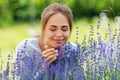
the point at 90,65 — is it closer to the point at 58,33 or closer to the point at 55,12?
the point at 58,33

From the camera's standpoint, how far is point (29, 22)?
12.1 m

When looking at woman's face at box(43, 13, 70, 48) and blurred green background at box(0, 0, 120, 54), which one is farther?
blurred green background at box(0, 0, 120, 54)

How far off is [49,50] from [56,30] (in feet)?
0.65

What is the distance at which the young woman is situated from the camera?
12.0 feet

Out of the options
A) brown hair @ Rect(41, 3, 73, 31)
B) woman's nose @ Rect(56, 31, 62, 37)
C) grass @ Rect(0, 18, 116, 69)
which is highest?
grass @ Rect(0, 18, 116, 69)

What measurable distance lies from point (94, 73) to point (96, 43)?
0.24m

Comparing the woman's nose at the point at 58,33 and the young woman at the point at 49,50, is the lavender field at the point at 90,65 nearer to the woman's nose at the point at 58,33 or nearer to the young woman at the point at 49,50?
the young woman at the point at 49,50

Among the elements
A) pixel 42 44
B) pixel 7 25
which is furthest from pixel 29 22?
pixel 42 44

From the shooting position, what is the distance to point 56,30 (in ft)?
12.6

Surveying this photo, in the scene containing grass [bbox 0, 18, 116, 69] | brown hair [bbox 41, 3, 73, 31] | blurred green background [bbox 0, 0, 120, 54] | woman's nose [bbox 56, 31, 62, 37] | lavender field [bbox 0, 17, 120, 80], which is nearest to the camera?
lavender field [bbox 0, 17, 120, 80]

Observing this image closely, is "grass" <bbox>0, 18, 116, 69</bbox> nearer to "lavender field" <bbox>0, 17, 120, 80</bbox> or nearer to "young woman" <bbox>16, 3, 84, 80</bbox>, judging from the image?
"young woman" <bbox>16, 3, 84, 80</bbox>

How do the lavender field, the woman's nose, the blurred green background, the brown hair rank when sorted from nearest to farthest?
1. the lavender field
2. the woman's nose
3. the brown hair
4. the blurred green background

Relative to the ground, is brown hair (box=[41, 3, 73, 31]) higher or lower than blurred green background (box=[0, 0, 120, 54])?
lower

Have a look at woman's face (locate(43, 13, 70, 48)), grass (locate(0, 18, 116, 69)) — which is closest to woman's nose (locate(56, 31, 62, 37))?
woman's face (locate(43, 13, 70, 48))
